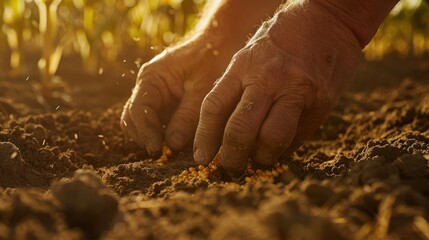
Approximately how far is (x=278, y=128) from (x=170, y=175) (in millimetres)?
487

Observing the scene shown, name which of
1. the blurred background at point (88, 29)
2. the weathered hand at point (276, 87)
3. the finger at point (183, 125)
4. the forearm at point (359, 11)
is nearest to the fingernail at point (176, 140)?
the finger at point (183, 125)

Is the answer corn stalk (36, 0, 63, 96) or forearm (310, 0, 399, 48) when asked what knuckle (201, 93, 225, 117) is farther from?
corn stalk (36, 0, 63, 96)

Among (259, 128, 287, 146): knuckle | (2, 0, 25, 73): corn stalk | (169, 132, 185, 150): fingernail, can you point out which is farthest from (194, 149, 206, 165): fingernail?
(2, 0, 25, 73): corn stalk

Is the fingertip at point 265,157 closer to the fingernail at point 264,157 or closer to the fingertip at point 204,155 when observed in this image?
the fingernail at point 264,157

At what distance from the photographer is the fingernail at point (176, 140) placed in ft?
9.05

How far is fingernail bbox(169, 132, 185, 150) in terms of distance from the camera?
2.76m

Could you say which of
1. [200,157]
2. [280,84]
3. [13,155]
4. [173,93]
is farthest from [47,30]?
[280,84]

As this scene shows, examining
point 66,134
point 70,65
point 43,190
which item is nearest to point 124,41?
point 70,65

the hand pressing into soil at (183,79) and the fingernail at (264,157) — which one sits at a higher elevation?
the hand pressing into soil at (183,79)

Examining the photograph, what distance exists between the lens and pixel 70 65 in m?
6.75

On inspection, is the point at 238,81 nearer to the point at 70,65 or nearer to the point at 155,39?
the point at 155,39

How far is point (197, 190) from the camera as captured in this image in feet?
6.31

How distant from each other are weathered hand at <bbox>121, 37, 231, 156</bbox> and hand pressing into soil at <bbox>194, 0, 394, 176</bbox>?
0.47 metres

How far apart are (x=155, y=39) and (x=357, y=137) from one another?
3.52 metres
